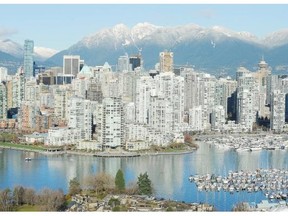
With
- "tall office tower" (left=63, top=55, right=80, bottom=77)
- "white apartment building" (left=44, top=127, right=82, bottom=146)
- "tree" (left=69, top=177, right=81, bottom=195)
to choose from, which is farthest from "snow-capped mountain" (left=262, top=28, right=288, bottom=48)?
"tree" (left=69, top=177, right=81, bottom=195)

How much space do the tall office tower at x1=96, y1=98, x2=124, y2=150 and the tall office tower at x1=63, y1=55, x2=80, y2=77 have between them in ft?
29.4

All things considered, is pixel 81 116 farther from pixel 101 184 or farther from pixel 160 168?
pixel 101 184

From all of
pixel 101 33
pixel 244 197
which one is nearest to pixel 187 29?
pixel 101 33

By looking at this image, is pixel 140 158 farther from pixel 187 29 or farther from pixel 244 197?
pixel 187 29

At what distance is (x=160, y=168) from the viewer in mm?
8047

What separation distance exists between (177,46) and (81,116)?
486 inches

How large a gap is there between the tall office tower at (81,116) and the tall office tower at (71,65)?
8.11 m

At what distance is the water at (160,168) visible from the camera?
6.37 metres

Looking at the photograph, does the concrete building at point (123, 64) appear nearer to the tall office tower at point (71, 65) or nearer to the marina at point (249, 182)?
the tall office tower at point (71, 65)

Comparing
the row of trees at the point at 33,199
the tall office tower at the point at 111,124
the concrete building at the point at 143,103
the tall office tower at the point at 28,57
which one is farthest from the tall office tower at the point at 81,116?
the tall office tower at the point at 28,57

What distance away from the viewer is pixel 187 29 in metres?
22.7

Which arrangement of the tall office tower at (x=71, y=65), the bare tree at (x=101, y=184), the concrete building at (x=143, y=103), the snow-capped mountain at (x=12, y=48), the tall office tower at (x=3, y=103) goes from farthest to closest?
the snow-capped mountain at (x=12, y=48), the tall office tower at (x=71, y=65), the tall office tower at (x=3, y=103), the concrete building at (x=143, y=103), the bare tree at (x=101, y=184)

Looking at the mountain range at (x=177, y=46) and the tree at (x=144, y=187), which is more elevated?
the mountain range at (x=177, y=46)

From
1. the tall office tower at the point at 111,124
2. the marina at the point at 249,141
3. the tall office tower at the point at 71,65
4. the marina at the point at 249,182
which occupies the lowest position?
the marina at the point at 249,182
